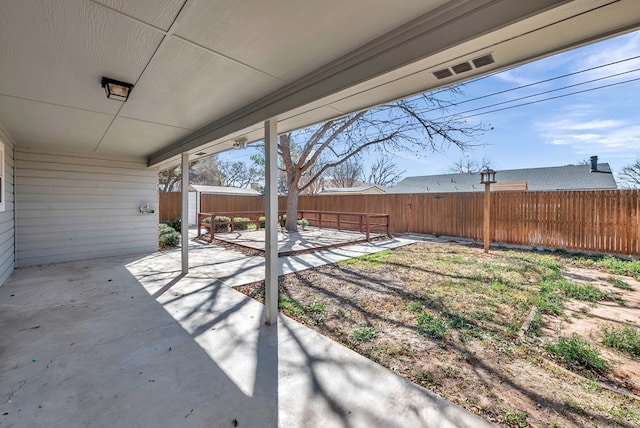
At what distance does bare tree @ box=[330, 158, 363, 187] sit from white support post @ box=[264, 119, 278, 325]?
23977 mm

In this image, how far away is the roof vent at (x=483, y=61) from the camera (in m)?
1.50

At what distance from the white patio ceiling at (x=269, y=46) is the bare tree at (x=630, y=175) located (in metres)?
28.4

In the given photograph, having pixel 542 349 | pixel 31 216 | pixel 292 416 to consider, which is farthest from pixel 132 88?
pixel 31 216

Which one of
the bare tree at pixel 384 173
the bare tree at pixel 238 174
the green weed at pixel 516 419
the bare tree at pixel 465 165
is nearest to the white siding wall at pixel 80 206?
the green weed at pixel 516 419

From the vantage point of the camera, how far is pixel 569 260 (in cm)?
571

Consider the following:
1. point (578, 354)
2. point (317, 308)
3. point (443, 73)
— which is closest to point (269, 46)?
point (443, 73)

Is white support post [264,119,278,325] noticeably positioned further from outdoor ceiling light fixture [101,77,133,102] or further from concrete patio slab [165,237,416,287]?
concrete patio slab [165,237,416,287]

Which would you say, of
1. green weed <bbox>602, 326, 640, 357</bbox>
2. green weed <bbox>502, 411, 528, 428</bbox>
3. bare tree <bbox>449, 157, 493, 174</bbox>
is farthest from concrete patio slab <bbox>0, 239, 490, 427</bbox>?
bare tree <bbox>449, 157, 493, 174</bbox>

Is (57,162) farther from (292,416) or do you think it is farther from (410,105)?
(410,105)

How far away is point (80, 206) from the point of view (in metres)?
5.49

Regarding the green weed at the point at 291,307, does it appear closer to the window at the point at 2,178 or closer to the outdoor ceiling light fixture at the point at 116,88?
the outdoor ceiling light fixture at the point at 116,88

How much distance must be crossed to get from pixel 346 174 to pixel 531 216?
2072 centimetres

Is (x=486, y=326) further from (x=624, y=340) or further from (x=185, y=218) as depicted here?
(x=185, y=218)

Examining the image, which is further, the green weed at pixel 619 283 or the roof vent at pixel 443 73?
the green weed at pixel 619 283
